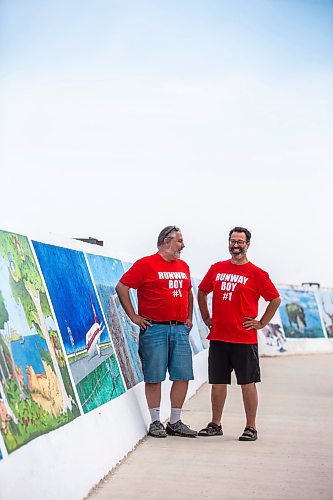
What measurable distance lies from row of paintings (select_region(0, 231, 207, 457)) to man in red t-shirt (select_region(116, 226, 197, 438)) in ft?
0.87

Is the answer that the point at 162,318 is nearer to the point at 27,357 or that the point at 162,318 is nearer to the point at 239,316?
the point at 239,316

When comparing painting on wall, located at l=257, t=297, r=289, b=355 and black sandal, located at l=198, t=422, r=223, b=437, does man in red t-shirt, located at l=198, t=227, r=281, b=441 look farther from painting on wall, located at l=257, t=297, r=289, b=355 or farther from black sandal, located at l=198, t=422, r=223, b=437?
painting on wall, located at l=257, t=297, r=289, b=355

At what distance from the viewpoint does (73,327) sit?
284 inches

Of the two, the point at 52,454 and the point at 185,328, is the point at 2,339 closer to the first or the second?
the point at 52,454

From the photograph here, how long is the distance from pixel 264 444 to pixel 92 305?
6.77 feet

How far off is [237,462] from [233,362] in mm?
1554

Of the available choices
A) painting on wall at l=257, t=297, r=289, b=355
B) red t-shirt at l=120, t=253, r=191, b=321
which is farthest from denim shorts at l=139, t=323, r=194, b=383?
painting on wall at l=257, t=297, r=289, b=355

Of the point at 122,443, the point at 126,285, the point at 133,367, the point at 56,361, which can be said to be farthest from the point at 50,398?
the point at 133,367

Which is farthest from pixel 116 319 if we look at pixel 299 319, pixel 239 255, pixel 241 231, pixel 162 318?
pixel 299 319

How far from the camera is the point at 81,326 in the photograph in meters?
7.46

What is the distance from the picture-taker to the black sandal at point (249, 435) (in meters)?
8.59

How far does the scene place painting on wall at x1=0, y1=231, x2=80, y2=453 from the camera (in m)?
5.31

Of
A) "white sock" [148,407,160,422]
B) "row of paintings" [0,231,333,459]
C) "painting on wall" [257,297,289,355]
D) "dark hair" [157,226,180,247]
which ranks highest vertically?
"dark hair" [157,226,180,247]

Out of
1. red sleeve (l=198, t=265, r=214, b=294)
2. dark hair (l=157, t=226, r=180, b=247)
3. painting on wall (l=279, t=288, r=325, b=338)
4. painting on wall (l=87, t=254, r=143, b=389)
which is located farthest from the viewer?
painting on wall (l=279, t=288, r=325, b=338)
